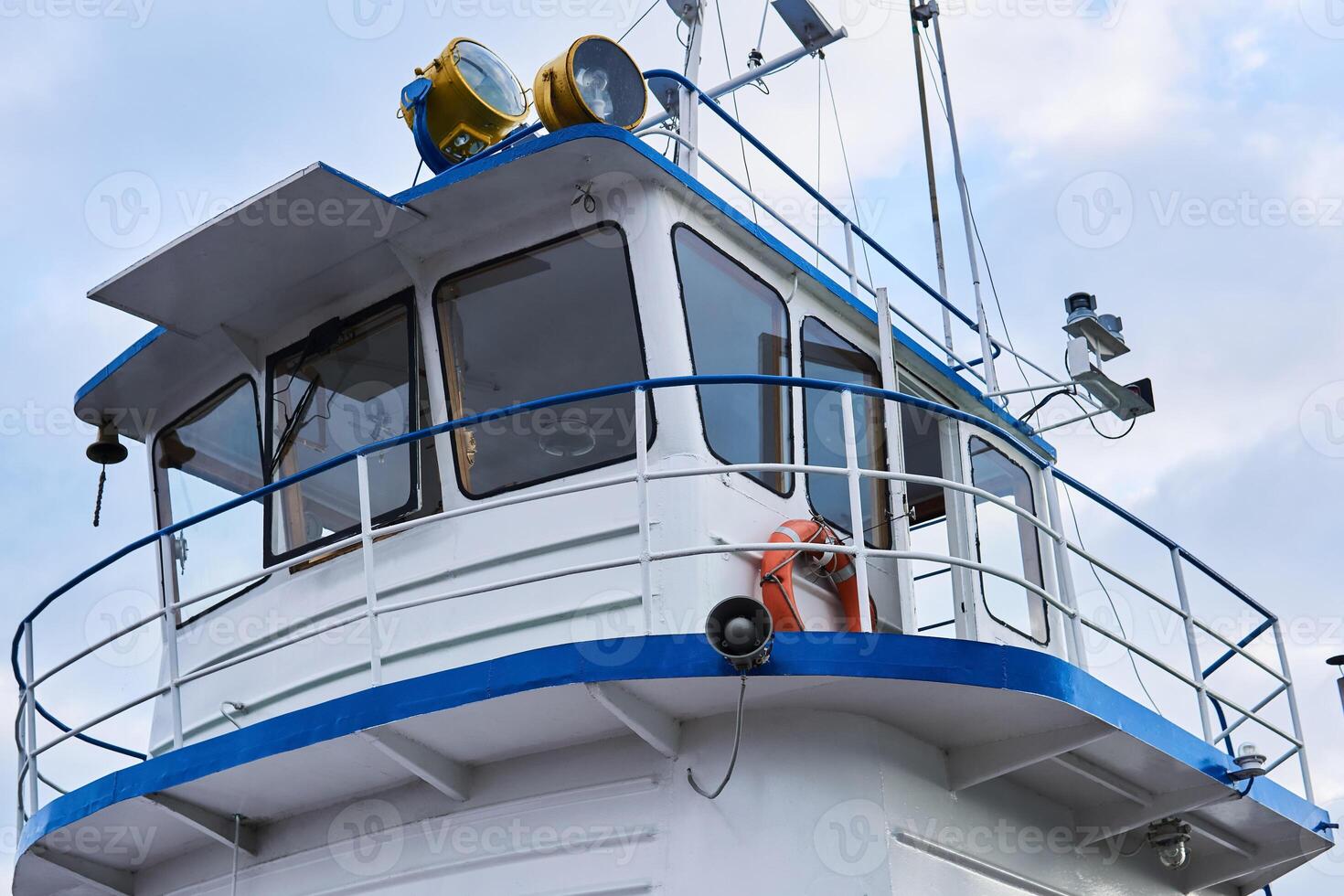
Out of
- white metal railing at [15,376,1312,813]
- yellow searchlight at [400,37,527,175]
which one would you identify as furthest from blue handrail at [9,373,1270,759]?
yellow searchlight at [400,37,527,175]

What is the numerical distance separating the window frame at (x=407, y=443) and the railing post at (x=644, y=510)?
1.65 metres

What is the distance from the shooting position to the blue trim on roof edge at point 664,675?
743 cm

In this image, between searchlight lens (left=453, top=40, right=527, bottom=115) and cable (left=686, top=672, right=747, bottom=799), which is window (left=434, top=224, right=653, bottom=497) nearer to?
searchlight lens (left=453, top=40, right=527, bottom=115)

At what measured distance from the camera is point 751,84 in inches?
480

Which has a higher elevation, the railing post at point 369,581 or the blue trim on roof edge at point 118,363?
the blue trim on roof edge at point 118,363

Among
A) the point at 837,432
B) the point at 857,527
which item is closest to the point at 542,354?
the point at 837,432

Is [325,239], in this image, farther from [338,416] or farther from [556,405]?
[556,405]

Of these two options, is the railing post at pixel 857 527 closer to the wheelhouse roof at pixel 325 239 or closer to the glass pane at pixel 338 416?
the wheelhouse roof at pixel 325 239

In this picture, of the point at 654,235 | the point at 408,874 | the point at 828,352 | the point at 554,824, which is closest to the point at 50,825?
the point at 408,874

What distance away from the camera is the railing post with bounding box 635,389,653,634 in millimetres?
7512

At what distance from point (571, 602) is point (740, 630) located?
1441 millimetres

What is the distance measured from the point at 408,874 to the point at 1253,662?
5.21 m

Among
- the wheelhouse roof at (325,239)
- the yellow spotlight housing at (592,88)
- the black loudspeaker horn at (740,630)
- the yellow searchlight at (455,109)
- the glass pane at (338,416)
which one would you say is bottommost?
the black loudspeaker horn at (740,630)

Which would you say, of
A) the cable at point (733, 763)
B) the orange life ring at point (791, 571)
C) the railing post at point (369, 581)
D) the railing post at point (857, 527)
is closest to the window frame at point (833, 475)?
the orange life ring at point (791, 571)
